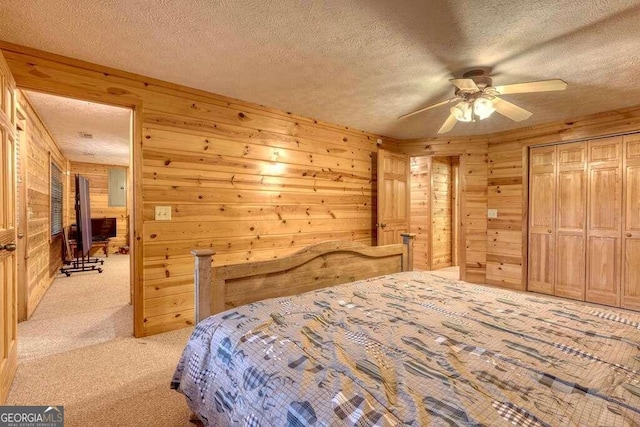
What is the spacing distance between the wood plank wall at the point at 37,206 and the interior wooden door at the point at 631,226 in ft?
20.3

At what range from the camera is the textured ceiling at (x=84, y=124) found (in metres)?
3.56

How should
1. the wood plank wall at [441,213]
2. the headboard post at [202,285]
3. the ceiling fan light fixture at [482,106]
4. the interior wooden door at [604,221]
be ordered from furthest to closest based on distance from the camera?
the wood plank wall at [441,213]
the interior wooden door at [604,221]
the ceiling fan light fixture at [482,106]
the headboard post at [202,285]

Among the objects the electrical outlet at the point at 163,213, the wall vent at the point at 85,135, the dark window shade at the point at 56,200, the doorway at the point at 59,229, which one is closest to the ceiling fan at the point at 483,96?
the electrical outlet at the point at 163,213

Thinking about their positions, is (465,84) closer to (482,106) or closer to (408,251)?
(482,106)

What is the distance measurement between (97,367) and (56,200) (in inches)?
188

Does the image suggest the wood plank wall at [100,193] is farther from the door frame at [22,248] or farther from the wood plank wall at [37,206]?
the door frame at [22,248]

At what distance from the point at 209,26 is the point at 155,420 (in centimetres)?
234

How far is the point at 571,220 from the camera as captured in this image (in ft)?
13.1

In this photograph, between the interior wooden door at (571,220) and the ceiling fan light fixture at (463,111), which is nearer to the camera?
the ceiling fan light fixture at (463,111)

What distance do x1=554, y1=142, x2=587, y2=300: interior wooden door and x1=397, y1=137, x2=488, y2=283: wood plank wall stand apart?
0.89 meters

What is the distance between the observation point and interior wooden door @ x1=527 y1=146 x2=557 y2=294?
13.6ft

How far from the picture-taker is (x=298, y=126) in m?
3.83

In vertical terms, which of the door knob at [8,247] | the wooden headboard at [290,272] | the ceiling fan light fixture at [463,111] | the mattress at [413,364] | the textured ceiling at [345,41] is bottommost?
the mattress at [413,364]

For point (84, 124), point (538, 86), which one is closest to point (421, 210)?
point (538, 86)
